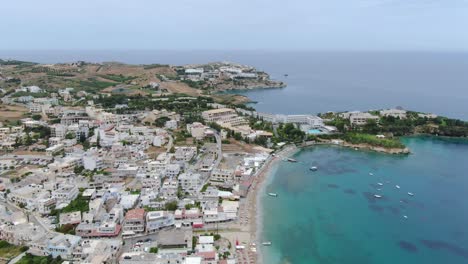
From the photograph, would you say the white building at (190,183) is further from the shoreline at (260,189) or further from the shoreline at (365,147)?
the shoreline at (365,147)

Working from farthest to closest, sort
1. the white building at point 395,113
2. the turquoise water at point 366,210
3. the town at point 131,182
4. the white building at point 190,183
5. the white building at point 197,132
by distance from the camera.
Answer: the white building at point 395,113 → the white building at point 197,132 → the white building at point 190,183 → the turquoise water at point 366,210 → the town at point 131,182

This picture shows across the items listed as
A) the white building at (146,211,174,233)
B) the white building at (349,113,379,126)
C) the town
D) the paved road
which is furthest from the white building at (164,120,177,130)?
the paved road

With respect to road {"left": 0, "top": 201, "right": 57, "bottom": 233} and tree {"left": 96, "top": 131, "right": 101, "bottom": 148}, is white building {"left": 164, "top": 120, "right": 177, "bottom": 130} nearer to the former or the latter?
tree {"left": 96, "top": 131, "right": 101, "bottom": 148}

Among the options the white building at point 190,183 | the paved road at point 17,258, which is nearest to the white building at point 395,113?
the white building at point 190,183

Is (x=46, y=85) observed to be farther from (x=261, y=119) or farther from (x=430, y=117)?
(x=430, y=117)

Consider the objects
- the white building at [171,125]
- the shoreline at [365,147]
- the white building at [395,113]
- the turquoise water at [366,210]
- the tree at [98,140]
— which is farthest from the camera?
the white building at [395,113]

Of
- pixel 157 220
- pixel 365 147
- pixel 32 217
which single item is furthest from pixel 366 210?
pixel 32 217

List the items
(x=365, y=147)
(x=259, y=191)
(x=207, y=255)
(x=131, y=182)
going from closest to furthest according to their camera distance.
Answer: (x=207, y=255)
(x=131, y=182)
(x=259, y=191)
(x=365, y=147)

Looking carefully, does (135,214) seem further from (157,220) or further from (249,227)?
(249,227)

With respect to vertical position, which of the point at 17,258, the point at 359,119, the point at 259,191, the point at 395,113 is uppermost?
the point at 395,113

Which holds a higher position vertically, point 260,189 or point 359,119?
point 359,119
